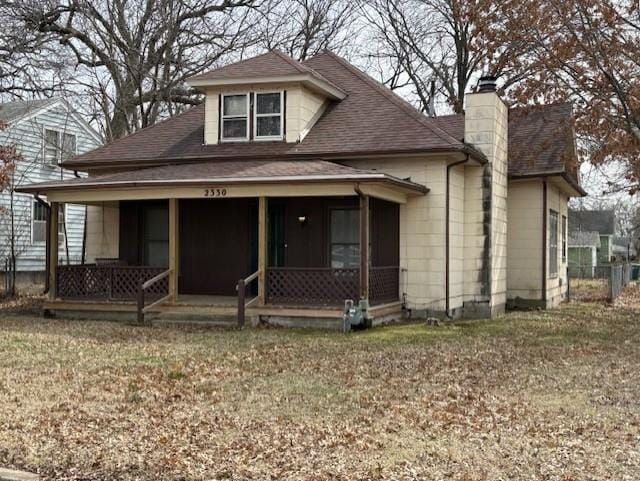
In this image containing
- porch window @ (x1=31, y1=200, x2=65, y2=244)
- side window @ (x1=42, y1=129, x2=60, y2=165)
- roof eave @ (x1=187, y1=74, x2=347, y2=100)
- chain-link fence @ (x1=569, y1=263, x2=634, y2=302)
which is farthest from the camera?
side window @ (x1=42, y1=129, x2=60, y2=165)

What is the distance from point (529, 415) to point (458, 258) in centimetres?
1007

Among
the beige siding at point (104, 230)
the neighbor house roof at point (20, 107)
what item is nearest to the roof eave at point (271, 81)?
the beige siding at point (104, 230)

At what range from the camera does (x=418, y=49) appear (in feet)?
117

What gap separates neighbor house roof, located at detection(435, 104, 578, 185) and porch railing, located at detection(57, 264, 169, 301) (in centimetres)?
866

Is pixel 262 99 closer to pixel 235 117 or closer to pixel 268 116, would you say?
pixel 268 116

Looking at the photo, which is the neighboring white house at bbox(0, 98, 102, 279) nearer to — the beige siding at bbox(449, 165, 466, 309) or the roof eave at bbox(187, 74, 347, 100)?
the roof eave at bbox(187, 74, 347, 100)

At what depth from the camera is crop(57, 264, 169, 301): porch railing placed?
55.8 ft

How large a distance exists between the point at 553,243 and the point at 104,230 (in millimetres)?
12677

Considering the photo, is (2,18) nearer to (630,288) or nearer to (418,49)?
(418,49)

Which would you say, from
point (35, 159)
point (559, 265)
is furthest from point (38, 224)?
point (559, 265)

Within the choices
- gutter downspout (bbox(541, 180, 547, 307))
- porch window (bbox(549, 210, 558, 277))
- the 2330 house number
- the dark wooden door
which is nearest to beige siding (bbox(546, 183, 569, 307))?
porch window (bbox(549, 210, 558, 277))

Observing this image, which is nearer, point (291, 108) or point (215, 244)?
point (291, 108)

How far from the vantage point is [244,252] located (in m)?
18.3

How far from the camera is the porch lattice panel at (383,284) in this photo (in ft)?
52.2
